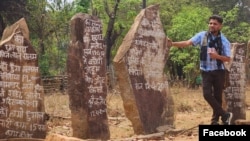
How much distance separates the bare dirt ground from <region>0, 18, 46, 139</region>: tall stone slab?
148 centimetres

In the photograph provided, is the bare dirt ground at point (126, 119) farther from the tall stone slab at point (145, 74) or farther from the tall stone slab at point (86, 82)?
the tall stone slab at point (86, 82)

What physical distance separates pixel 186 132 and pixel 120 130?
1.72 metres

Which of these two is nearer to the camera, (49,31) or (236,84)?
(236,84)

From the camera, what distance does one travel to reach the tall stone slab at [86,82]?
7.02 m

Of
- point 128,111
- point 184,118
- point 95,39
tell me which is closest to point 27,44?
point 95,39

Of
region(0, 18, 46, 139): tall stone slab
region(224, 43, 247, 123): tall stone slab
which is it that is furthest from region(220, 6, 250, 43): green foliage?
region(0, 18, 46, 139): tall stone slab

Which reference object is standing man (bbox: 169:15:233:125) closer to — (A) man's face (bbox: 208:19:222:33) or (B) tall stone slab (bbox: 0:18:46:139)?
(A) man's face (bbox: 208:19:222:33)

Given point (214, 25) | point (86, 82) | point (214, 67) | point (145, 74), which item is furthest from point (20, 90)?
point (214, 25)

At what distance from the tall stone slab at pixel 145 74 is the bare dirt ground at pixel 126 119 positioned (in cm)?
34

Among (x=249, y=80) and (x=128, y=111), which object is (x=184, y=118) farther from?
(x=249, y=80)

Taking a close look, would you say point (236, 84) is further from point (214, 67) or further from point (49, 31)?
point (49, 31)

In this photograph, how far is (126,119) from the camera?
10.4 m

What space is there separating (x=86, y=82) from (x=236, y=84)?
3.78 meters

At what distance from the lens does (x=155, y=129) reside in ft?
Result: 25.1
